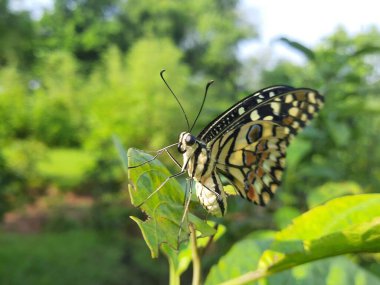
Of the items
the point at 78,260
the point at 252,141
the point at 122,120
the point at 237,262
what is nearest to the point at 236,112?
the point at 252,141

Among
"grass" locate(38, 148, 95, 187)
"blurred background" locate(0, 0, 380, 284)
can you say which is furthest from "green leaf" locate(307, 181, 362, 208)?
"grass" locate(38, 148, 95, 187)

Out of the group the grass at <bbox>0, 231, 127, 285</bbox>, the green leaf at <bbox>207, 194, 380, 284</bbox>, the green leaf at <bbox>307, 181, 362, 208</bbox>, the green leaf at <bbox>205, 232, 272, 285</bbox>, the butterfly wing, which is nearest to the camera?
the green leaf at <bbox>207, 194, 380, 284</bbox>

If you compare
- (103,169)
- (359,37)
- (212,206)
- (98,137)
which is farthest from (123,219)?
(212,206)

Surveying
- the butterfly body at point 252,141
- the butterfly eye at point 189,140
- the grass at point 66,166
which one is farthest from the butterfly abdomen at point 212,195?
the grass at point 66,166

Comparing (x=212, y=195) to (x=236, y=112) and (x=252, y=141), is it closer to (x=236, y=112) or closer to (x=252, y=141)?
(x=236, y=112)

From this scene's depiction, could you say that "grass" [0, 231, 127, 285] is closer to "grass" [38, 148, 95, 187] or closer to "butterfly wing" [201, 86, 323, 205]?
"grass" [38, 148, 95, 187]

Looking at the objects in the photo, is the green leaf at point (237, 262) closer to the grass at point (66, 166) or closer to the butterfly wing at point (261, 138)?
the butterfly wing at point (261, 138)
